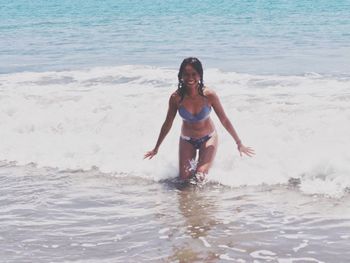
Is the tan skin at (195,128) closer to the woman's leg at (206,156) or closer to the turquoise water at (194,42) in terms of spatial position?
the woman's leg at (206,156)

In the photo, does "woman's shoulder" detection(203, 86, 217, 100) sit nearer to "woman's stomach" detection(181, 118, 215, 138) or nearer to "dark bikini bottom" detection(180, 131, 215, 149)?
"woman's stomach" detection(181, 118, 215, 138)

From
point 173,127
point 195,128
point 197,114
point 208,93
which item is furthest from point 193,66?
point 173,127

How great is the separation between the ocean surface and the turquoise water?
0.24 metres

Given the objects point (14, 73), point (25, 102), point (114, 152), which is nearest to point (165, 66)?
point (14, 73)

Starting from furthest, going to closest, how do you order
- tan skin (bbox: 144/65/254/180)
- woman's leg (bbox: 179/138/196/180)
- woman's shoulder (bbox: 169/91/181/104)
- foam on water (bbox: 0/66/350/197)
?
foam on water (bbox: 0/66/350/197) → woman's leg (bbox: 179/138/196/180) → woman's shoulder (bbox: 169/91/181/104) → tan skin (bbox: 144/65/254/180)

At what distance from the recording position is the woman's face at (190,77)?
22.7 feet

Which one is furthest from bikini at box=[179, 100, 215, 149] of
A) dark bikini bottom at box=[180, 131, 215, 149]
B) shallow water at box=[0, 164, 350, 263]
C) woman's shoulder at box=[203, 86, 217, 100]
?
shallow water at box=[0, 164, 350, 263]

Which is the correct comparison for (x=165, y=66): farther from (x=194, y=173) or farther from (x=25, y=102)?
(x=194, y=173)

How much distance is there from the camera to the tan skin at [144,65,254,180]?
23.6ft

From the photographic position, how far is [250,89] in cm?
1313

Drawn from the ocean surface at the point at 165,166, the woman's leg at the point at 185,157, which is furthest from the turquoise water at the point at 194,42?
the woman's leg at the point at 185,157

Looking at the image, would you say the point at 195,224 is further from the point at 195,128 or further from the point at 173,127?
the point at 173,127

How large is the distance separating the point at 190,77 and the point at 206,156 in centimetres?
103

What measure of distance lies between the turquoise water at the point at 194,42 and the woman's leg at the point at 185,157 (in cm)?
836
